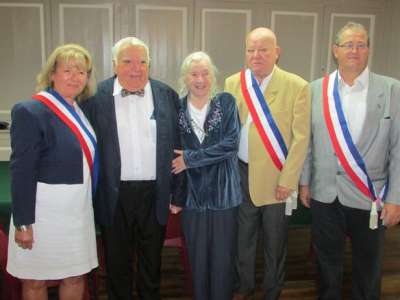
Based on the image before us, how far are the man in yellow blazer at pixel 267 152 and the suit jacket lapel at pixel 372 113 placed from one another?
24cm

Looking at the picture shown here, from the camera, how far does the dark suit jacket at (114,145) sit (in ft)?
5.28

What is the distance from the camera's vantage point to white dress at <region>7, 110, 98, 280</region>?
4.89ft

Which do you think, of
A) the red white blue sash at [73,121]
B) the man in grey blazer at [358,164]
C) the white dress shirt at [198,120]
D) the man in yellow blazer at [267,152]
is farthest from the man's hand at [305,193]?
the red white blue sash at [73,121]

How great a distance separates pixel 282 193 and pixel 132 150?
71 centimetres

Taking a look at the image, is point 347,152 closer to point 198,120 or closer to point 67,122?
point 198,120

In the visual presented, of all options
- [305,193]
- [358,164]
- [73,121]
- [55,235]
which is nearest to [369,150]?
[358,164]

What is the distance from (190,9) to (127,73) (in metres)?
2.80

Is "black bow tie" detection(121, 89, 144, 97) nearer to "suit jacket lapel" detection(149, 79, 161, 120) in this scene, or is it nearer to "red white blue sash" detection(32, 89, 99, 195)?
"suit jacket lapel" detection(149, 79, 161, 120)

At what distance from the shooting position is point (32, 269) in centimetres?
151

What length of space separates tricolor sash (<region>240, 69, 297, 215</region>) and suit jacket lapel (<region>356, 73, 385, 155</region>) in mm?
341

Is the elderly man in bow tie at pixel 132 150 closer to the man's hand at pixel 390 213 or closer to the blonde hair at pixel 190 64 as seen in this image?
the blonde hair at pixel 190 64

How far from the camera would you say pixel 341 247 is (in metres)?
1.86

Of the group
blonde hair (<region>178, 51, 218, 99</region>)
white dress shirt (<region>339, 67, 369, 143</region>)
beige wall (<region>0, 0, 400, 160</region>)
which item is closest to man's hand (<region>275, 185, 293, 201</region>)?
white dress shirt (<region>339, 67, 369, 143</region>)

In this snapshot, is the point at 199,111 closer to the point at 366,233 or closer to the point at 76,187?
the point at 76,187
